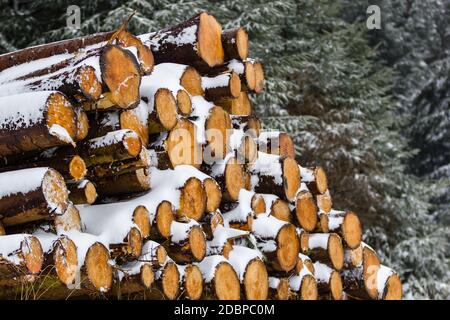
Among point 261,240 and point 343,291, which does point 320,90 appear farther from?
point 261,240

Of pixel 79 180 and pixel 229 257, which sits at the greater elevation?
pixel 79 180

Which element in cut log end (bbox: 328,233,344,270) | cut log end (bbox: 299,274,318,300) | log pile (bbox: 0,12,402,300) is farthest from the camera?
cut log end (bbox: 328,233,344,270)

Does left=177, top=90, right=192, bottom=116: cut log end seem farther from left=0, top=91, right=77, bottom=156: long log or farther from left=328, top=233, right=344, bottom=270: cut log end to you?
left=328, top=233, right=344, bottom=270: cut log end

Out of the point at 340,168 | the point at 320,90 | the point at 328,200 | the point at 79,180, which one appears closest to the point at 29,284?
the point at 79,180

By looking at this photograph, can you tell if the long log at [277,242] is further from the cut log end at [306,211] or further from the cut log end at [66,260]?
the cut log end at [66,260]

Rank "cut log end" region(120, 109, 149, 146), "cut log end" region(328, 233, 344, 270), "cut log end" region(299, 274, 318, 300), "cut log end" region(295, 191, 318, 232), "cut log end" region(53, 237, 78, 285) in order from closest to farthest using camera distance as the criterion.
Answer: "cut log end" region(53, 237, 78, 285) → "cut log end" region(120, 109, 149, 146) → "cut log end" region(299, 274, 318, 300) → "cut log end" region(295, 191, 318, 232) → "cut log end" region(328, 233, 344, 270)

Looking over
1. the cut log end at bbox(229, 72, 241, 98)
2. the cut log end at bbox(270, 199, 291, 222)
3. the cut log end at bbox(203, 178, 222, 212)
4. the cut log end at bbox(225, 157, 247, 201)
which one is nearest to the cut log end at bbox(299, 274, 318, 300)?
the cut log end at bbox(270, 199, 291, 222)

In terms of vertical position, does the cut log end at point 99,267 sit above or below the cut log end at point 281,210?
below

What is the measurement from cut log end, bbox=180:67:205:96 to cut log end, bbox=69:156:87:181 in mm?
1169

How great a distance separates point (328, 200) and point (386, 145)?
5.83 metres

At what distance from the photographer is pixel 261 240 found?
14.2ft

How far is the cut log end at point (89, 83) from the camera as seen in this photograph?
3.12 m

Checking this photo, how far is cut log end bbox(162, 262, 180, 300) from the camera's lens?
3.43 meters

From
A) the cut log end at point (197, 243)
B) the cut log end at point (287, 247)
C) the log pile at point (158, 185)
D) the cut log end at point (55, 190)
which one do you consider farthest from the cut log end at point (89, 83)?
the cut log end at point (287, 247)
